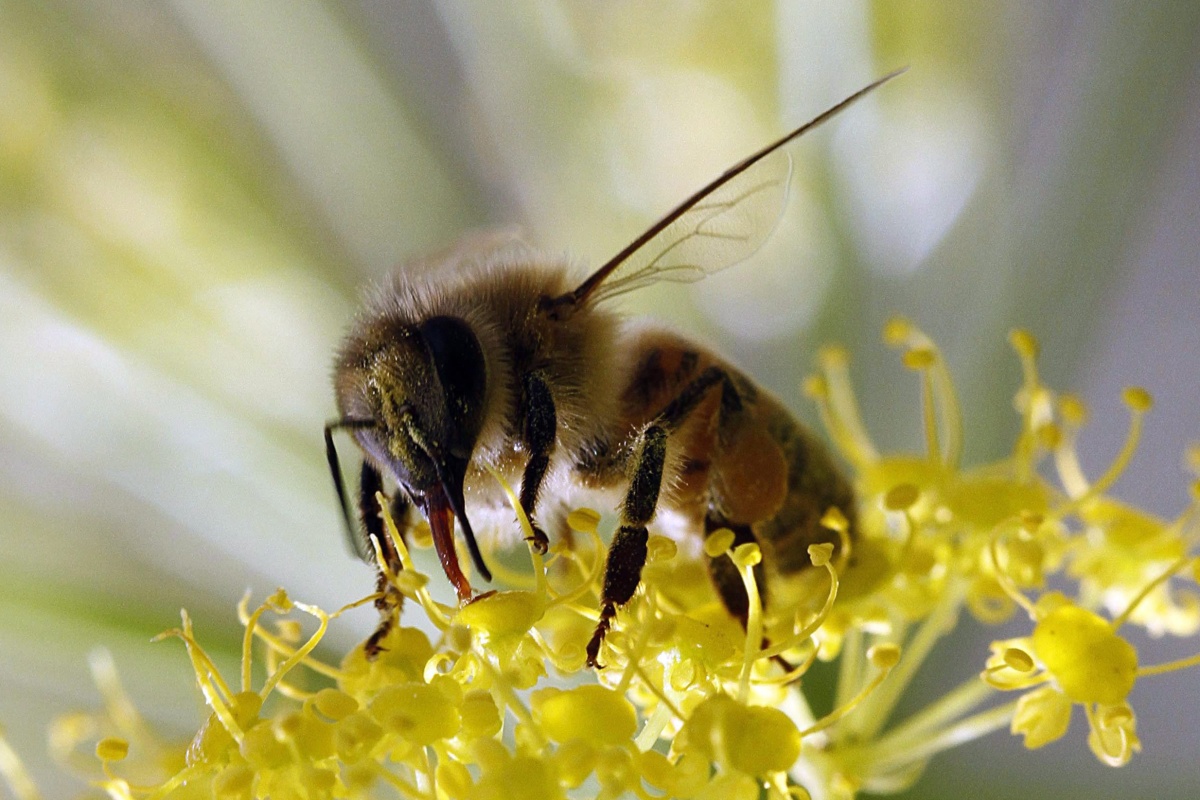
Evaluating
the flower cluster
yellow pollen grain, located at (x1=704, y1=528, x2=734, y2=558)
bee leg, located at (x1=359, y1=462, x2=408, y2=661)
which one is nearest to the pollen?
the flower cluster

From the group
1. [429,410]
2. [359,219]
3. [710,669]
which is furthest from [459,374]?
[359,219]

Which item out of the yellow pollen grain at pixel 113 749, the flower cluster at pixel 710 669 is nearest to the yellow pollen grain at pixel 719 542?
the flower cluster at pixel 710 669

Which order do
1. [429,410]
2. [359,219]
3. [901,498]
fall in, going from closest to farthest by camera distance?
[429,410]
[901,498]
[359,219]

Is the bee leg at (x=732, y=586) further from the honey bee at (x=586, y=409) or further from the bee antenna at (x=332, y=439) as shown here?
the bee antenna at (x=332, y=439)

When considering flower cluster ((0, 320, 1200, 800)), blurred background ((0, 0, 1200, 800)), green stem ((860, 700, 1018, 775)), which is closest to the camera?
flower cluster ((0, 320, 1200, 800))

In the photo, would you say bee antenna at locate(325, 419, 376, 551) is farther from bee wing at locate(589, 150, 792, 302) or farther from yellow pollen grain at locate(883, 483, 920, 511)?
yellow pollen grain at locate(883, 483, 920, 511)

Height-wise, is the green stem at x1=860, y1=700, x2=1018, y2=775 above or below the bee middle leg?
below

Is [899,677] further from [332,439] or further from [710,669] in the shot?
[332,439]
